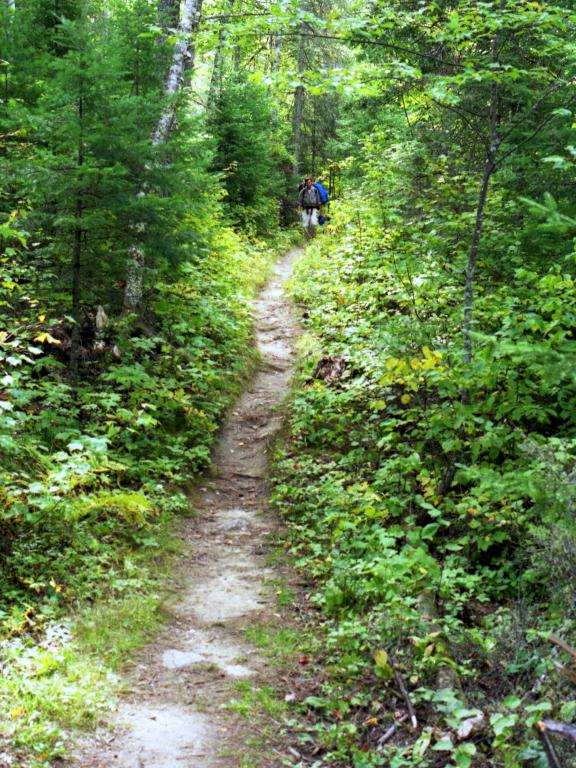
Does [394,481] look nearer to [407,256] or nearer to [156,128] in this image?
[407,256]

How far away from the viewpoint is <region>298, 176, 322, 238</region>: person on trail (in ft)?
71.6

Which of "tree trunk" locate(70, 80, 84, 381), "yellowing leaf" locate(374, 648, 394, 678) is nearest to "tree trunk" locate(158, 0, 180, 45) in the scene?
"tree trunk" locate(70, 80, 84, 381)

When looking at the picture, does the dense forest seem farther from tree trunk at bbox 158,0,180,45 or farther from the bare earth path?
the bare earth path

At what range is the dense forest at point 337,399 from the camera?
13.5 feet

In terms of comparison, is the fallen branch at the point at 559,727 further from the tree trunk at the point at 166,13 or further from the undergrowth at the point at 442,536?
the tree trunk at the point at 166,13

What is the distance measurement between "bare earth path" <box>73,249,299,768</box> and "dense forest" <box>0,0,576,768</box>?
0.26m

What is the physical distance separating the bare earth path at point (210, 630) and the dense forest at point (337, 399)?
10.2 inches

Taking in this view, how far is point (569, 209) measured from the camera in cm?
722

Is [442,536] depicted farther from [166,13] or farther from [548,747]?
[166,13]

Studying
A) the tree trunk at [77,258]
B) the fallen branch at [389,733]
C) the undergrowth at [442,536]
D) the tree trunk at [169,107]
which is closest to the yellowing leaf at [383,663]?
the undergrowth at [442,536]

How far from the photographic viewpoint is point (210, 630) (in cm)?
555

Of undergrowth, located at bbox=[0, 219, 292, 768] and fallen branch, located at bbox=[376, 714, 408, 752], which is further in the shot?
undergrowth, located at bbox=[0, 219, 292, 768]

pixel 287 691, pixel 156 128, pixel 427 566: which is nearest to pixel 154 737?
pixel 287 691

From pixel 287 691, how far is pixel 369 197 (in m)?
11.9
